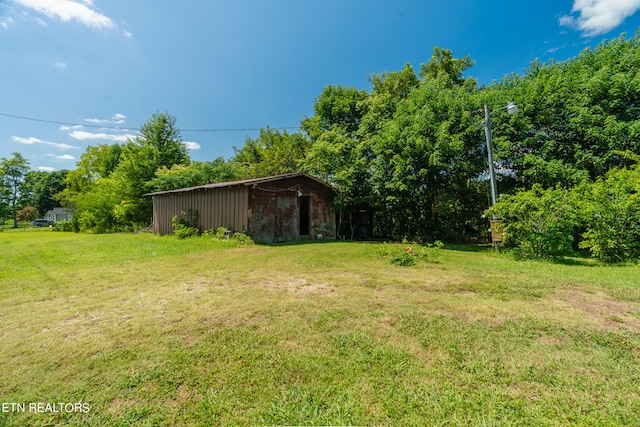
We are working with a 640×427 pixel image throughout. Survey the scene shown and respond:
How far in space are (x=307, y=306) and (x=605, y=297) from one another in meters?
4.12

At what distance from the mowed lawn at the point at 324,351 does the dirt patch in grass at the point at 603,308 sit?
23mm

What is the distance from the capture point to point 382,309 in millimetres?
3279

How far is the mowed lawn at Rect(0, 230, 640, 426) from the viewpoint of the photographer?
1619mm

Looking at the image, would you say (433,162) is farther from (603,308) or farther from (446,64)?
(446,64)

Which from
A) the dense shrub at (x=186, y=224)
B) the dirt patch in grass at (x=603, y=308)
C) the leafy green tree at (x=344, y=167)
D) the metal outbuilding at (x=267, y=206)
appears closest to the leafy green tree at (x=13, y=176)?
the metal outbuilding at (x=267, y=206)

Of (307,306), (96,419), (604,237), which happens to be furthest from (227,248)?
(604,237)

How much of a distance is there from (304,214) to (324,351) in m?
11.1

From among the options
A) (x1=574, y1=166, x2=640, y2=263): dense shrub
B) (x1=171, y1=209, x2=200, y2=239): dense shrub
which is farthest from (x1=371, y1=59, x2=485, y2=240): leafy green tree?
(x1=171, y1=209, x2=200, y2=239): dense shrub

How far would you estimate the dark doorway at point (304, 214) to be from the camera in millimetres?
12805

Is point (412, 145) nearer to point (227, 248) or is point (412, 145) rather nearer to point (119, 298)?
point (227, 248)

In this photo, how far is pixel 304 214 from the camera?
43.7ft

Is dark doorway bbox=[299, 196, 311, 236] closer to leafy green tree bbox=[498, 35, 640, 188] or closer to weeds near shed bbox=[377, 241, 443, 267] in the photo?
weeds near shed bbox=[377, 241, 443, 267]

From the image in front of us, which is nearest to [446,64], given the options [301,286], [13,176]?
[301,286]

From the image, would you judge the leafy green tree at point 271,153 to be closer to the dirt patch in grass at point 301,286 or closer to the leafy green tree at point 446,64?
the leafy green tree at point 446,64
